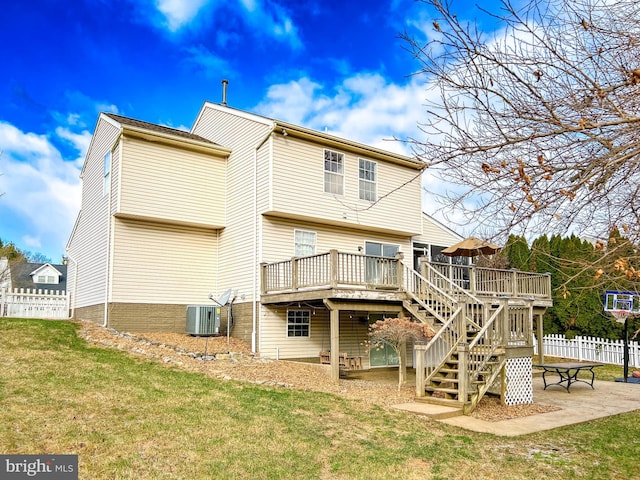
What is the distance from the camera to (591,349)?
21719 mm

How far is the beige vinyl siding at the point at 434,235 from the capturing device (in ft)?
67.8

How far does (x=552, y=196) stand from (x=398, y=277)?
37.7 ft

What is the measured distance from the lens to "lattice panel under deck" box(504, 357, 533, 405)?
11.6 m

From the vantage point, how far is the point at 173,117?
21141 millimetres

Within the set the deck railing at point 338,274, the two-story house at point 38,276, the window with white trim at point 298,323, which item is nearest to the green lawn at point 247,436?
the deck railing at point 338,274

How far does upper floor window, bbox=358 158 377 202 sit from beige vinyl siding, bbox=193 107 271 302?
11.9 feet

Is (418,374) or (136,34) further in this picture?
(136,34)

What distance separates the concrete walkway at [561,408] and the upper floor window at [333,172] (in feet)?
27.1

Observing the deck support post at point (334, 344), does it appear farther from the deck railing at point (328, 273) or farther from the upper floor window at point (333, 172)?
the upper floor window at point (333, 172)

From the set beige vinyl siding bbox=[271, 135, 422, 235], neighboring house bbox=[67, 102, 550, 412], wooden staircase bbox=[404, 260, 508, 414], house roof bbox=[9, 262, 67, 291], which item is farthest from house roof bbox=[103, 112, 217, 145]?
house roof bbox=[9, 262, 67, 291]

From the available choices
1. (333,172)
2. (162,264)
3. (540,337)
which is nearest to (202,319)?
(162,264)

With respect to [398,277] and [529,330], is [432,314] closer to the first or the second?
[398,277]

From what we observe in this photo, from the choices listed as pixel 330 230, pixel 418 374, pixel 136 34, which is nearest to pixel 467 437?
pixel 418 374

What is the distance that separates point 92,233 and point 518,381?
14459mm
